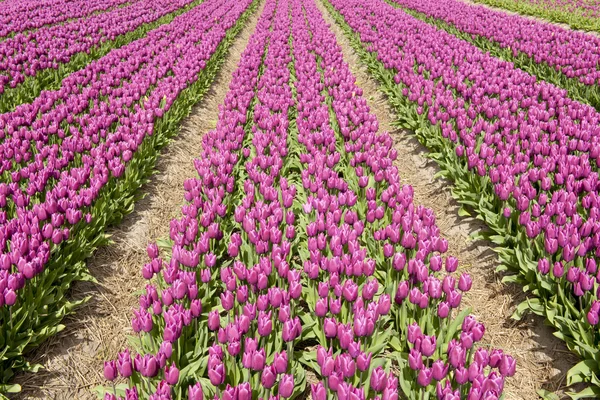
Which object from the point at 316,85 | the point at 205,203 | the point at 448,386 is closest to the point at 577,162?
the point at 448,386

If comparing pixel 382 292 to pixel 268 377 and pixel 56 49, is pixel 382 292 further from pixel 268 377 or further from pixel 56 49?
pixel 56 49

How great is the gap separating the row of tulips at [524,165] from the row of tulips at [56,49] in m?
7.54

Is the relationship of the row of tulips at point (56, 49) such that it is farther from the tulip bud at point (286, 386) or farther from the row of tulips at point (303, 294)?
the tulip bud at point (286, 386)

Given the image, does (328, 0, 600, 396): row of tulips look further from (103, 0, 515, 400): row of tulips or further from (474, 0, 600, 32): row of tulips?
(474, 0, 600, 32): row of tulips

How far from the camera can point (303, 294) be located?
12.4 feet

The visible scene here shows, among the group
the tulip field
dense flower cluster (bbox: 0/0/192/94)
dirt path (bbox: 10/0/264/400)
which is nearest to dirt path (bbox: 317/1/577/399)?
the tulip field

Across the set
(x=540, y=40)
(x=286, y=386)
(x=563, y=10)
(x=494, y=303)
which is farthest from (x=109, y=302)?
(x=563, y=10)

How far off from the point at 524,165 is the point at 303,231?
9.04ft

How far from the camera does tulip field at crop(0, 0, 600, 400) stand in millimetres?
2840

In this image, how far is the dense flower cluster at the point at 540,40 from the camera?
9.53 metres

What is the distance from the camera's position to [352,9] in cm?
2042

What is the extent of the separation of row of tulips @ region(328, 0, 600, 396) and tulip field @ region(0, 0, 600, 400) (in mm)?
27

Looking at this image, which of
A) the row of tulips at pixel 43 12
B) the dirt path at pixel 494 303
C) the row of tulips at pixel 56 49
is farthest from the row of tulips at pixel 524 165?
the row of tulips at pixel 43 12

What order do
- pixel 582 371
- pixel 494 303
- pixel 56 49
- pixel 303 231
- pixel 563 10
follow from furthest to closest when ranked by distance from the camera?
pixel 563 10
pixel 56 49
pixel 303 231
pixel 494 303
pixel 582 371
